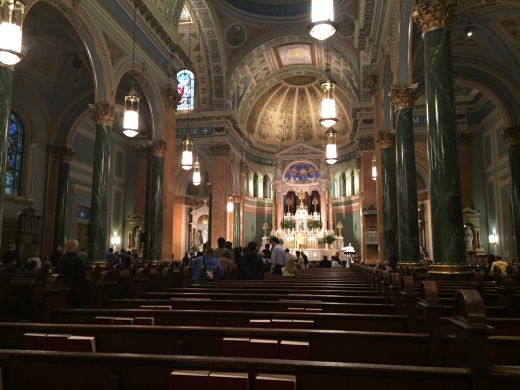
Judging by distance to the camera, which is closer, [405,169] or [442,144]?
[442,144]

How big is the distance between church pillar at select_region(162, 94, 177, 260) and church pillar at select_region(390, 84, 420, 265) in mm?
7635

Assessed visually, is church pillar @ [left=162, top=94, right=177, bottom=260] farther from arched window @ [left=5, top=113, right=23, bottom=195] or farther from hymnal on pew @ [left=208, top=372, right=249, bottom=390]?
hymnal on pew @ [left=208, top=372, right=249, bottom=390]

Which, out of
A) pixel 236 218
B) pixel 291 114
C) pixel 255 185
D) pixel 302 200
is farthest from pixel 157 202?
pixel 291 114

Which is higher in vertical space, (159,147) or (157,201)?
(159,147)

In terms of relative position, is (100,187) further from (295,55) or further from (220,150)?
(295,55)

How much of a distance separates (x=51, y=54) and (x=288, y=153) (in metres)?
18.2

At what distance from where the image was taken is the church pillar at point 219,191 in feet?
67.7

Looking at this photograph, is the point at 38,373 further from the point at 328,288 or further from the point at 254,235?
the point at 254,235

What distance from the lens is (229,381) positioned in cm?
175

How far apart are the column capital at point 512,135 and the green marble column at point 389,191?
4.95 meters

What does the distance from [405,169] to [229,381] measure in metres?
9.31

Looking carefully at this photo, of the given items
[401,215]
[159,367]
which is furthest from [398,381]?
[401,215]

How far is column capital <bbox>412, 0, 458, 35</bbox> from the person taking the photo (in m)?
7.11

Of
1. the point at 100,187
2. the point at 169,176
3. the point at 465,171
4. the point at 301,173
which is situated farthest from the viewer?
the point at 301,173
